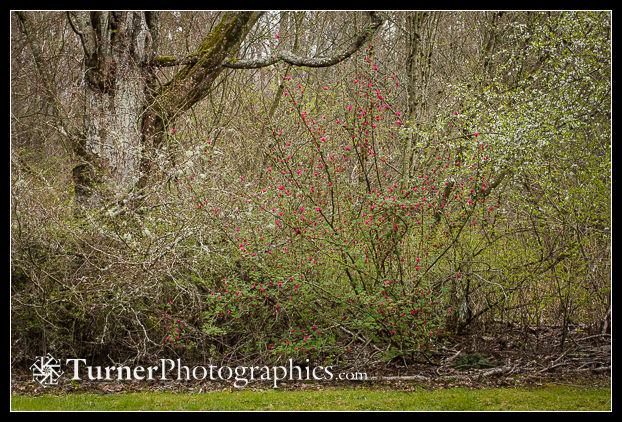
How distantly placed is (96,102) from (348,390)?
210 inches

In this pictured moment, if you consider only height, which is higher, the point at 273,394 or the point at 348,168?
the point at 348,168

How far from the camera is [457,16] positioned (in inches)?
392

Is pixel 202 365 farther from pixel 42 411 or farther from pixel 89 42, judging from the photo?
pixel 89 42

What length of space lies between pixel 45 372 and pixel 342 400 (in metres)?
3.56

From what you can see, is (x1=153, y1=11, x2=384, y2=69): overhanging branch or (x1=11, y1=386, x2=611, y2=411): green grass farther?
(x1=153, y1=11, x2=384, y2=69): overhanging branch

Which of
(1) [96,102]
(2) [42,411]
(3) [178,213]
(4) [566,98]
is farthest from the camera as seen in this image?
(1) [96,102]

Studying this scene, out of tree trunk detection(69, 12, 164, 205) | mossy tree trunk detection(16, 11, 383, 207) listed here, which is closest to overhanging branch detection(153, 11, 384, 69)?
mossy tree trunk detection(16, 11, 383, 207)

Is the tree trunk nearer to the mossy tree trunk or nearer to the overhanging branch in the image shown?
the mossy tree trunk

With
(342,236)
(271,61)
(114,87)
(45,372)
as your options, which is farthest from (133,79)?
(45,372)

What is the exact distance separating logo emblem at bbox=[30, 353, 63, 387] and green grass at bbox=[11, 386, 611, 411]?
1.81 ft

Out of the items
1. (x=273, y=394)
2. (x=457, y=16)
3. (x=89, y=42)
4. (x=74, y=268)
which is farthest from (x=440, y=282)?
(x=89, y=42)

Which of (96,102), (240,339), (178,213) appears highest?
(96,102)

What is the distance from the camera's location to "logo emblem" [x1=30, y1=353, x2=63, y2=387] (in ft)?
21.4

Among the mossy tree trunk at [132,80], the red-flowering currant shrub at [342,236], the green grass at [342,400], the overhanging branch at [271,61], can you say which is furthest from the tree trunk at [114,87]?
the green grass at [342,400]
